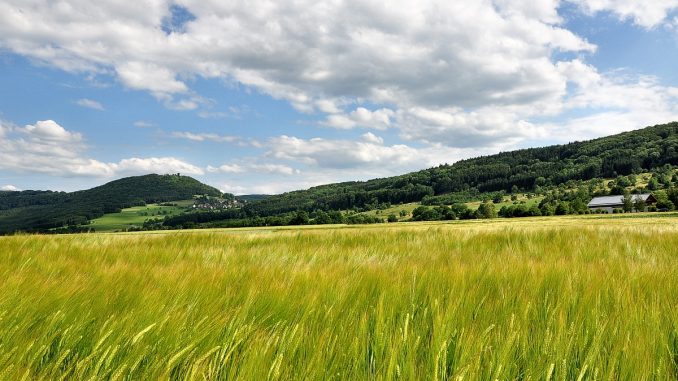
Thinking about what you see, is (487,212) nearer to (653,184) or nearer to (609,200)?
(609,200)

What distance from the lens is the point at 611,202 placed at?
141375mm

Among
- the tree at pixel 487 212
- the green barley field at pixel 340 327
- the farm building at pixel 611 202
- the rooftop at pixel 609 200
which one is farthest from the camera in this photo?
the rooftop at pixel 609 200

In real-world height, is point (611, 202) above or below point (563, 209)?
below

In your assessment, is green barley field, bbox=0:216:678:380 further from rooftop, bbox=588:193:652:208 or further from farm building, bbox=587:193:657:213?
rooftop, bbox=588:193:652:208

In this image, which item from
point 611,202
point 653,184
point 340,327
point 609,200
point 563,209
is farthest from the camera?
point 653,184

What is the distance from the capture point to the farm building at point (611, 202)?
134750 mm

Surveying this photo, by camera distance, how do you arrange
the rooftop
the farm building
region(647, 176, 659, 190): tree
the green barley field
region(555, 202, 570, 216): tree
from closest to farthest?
the green barley field, region(555, 202, 570, 216): tree, the farm building, the rooftop, region(647, 176, 659, 190): tree

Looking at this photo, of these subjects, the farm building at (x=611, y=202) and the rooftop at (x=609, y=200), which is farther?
the rooftop at (x=609, y=200)

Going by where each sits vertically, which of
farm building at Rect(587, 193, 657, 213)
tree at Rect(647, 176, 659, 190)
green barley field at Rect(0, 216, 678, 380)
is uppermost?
green barley field at Rect(0, 216, 678, 380)

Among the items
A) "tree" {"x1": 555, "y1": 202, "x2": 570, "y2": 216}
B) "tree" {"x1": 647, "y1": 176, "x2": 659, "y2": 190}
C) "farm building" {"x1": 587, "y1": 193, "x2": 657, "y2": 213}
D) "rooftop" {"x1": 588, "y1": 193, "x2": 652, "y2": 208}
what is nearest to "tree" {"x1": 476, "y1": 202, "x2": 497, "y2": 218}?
"tree" {"x1": 555, "y1": 202, "x2": 570, "y2": 216}

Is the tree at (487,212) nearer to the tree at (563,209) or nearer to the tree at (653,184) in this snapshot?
the tree at (563,209)

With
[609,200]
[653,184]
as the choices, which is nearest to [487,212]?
[609,200]

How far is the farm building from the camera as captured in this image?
13475 cm

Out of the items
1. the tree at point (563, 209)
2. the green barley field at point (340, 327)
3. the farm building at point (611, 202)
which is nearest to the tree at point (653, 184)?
the farm building at point (611, 202)
